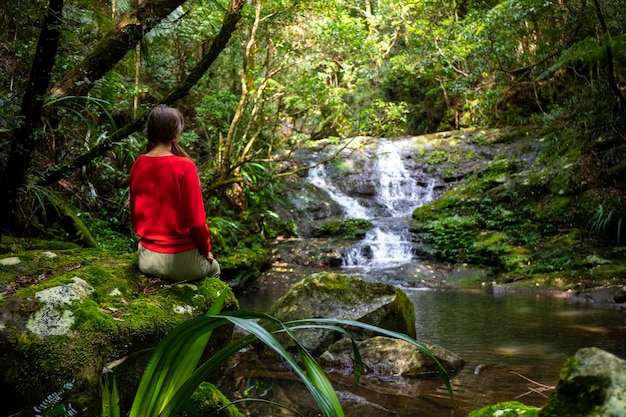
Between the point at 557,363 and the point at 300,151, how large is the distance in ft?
41.9

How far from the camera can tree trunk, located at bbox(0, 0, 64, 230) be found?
2449 mm

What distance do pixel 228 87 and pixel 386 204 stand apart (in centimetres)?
594

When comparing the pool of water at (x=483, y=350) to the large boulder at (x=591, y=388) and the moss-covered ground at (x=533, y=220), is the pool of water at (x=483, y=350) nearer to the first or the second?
the large boulder at (x=591, y=388)

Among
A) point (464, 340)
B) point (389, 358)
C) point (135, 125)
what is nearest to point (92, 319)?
point (135, 125)

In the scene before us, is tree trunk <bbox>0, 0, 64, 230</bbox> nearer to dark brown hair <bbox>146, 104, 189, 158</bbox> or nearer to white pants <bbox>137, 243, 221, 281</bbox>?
dark brown hair <bbox>146, 104, 189, 158</bbox>

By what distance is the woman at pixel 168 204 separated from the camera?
293cm

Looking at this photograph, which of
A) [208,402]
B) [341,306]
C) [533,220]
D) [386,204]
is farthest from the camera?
[386,204]

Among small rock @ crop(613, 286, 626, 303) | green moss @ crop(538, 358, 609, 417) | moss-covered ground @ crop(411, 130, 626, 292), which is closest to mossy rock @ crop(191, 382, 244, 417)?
green moss @ crop(538, 358, 609, 417)

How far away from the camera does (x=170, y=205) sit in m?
2.95

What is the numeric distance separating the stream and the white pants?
1.13 m

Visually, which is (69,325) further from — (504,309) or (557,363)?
(504,309)

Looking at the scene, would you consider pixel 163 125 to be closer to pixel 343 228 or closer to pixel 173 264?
pixel 173 264

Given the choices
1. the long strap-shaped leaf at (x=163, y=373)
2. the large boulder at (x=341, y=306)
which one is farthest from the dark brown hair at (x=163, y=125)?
the large boulder at (x=341, y=306)

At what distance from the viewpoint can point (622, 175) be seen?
945 cm
